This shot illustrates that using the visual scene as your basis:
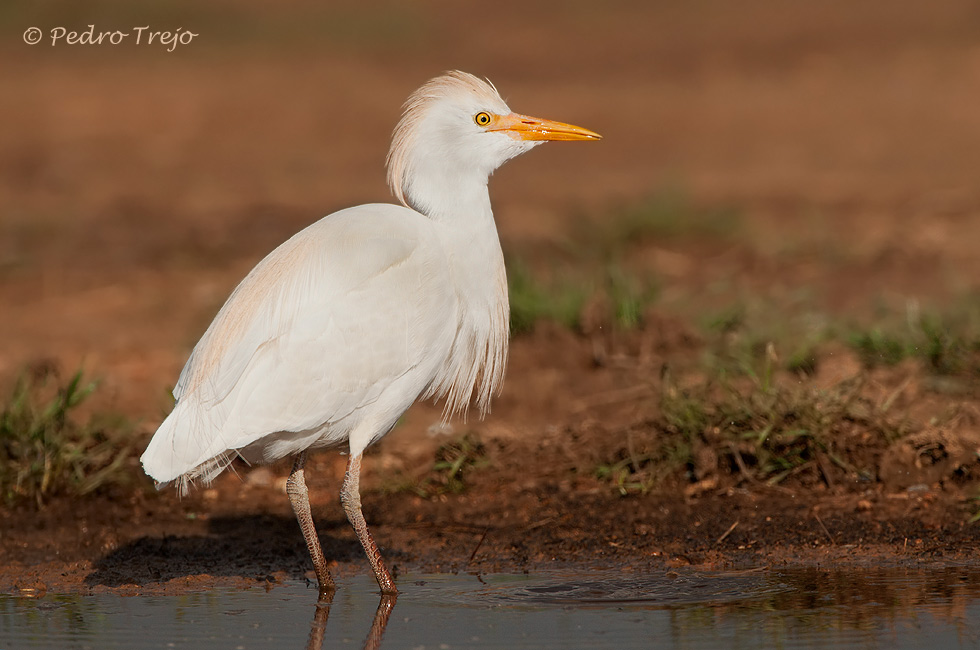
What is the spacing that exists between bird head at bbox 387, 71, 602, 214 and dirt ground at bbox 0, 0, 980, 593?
1.43 metres

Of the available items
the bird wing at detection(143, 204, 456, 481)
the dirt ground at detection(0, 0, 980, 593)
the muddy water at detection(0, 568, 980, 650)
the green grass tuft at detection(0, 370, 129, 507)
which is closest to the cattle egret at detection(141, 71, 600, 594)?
the bird wing at detection(143, 204, 456, 481)

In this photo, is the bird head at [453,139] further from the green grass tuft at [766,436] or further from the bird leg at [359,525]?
the green grass tuft at [766,436]

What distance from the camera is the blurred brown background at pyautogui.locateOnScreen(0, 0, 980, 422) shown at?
31.7ft

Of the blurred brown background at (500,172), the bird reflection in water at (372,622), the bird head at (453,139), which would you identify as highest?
the blurred brown background at (500,172)

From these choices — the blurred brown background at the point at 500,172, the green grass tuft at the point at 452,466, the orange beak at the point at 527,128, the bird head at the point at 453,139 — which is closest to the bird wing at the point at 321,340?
the bird head at the point at 453,139

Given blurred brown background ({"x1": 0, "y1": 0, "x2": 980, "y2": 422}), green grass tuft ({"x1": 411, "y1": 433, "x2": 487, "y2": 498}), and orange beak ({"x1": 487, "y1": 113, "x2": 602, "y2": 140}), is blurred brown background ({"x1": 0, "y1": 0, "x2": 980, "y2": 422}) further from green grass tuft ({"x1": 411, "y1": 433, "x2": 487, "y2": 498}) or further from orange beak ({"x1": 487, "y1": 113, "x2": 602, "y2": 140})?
orange beak ({"x1": 487, "y1": 113, "x2": 602, "y2": 140})

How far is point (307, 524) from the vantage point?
16.8ft

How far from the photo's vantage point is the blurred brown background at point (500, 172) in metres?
9.66

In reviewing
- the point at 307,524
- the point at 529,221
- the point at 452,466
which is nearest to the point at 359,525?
the point at 307,524

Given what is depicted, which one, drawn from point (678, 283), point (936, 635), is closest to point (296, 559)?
point (936, 635)

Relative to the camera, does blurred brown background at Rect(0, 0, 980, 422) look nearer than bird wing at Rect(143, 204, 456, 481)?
No

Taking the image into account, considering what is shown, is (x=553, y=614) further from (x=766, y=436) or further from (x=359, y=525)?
(x=766, y=436)

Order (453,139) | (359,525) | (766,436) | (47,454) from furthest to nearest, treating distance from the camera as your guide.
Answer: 1. (47,454)
2. (766,436)
3. (453,139)
4. (359,525)

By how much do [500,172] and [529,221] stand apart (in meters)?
2.27
